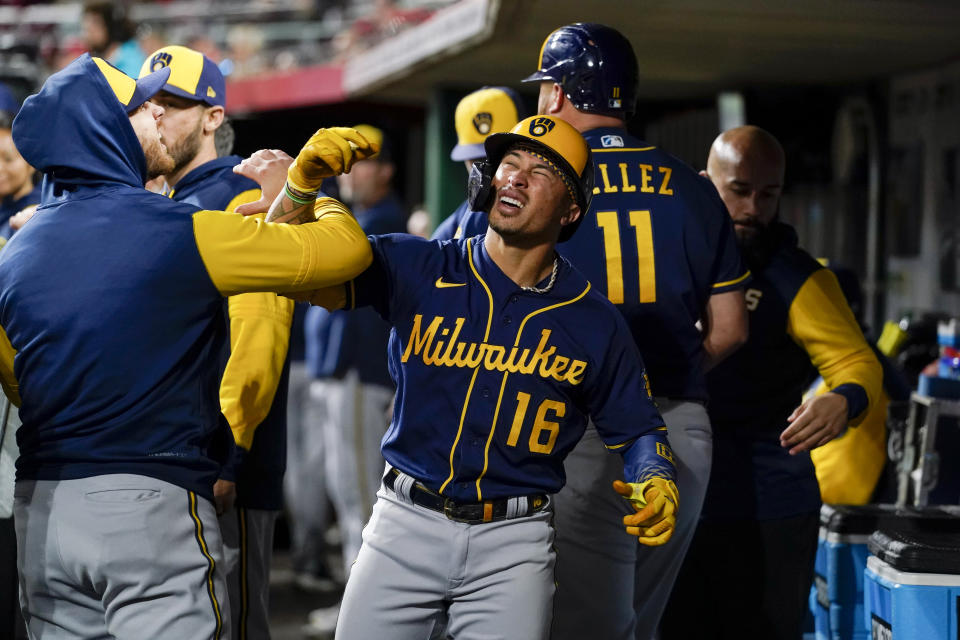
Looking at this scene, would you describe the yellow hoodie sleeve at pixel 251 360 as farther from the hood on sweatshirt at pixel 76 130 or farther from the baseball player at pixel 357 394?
the baseball player at pixel 357 394

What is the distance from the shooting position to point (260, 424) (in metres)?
3.83

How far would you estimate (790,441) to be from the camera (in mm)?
3887

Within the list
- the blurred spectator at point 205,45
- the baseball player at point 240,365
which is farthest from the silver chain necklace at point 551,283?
the blurred spectator at point 205,45

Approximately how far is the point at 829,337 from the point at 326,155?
200 cm

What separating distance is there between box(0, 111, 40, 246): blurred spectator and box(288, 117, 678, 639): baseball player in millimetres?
2854

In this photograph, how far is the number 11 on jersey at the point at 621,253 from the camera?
12.0ft

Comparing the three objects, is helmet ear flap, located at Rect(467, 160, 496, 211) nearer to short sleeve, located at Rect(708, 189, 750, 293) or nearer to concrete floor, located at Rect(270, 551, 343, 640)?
short sleeve, located at Rect(708, 189, 750, 293)

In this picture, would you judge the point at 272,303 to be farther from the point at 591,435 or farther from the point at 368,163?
the point at 368,163

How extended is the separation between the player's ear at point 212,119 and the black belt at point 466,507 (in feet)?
4.73

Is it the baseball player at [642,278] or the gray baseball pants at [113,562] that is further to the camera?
the baseball player at [642,278]

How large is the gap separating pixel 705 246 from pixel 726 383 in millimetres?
676

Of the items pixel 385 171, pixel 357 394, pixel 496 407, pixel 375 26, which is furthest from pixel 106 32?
pixel 496 407

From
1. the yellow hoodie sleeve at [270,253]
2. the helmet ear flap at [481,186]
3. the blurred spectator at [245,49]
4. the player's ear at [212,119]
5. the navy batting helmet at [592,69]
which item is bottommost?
the yellow hoodie sleeve at [270,253]

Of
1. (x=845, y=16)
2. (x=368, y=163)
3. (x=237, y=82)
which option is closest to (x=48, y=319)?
(x=845, y=16)
